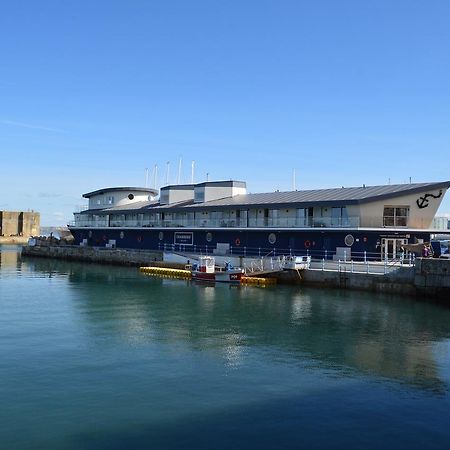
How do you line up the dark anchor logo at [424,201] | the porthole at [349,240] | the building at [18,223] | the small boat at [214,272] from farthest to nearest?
the building at [18,223]
the small boat at [214,272]
the dark anchor logo at [424,201]
the porthole at [349,240]

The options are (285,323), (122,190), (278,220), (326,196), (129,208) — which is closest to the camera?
(285,323)

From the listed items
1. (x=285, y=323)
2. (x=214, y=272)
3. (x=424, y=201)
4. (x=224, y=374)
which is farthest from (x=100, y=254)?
(x=224, y=374)

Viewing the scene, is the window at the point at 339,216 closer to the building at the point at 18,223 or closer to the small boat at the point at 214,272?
the small boat at the point at 214,272

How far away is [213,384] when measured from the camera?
1877cm

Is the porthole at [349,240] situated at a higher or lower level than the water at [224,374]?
higher

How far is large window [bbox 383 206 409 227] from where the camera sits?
46.8m

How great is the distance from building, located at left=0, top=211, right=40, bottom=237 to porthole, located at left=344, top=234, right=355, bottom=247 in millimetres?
138415

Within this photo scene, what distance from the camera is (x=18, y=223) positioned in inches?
Answer: 6575

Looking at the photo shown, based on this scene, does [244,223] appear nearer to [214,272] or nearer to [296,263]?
[214,272]

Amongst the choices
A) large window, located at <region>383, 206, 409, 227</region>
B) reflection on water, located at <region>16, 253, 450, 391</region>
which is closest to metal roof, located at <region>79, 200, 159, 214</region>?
reflection on water, located at <region>16, 253, 450, 391</region>

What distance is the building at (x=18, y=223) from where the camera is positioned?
164625 mm

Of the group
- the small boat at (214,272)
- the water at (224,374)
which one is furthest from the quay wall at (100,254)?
the water at (224,374)

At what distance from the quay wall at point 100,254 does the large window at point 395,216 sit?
2611 cm

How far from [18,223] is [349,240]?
140815 mm
